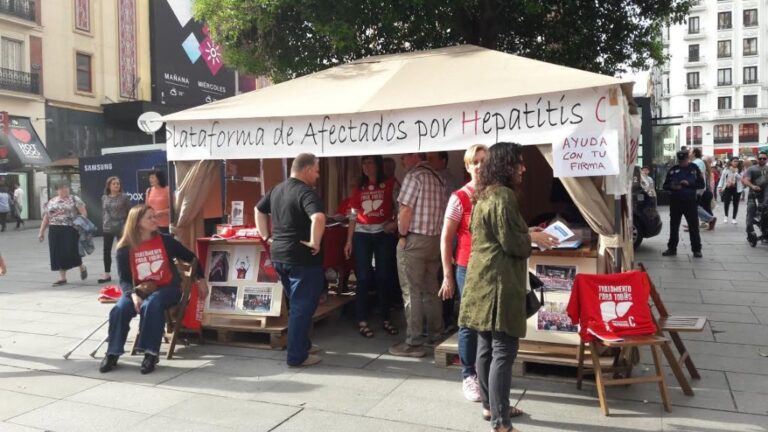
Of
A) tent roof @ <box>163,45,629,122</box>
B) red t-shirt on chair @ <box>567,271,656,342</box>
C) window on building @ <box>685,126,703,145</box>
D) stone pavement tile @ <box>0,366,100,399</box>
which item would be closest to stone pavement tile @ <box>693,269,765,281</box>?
tent roof @ <box>163,45,629,122</box>

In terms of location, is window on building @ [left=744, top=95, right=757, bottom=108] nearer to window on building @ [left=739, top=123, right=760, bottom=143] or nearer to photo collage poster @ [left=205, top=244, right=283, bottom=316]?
window on building @ [left=739, top=123, right=760, bottom=143]

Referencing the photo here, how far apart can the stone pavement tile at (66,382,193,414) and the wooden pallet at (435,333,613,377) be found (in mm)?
2036

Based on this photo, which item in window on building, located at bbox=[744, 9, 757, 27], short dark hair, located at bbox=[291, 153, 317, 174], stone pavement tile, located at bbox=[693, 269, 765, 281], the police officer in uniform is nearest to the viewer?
short dark hair, located at bbox=[291, 153, 317, 174]

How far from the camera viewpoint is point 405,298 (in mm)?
5570

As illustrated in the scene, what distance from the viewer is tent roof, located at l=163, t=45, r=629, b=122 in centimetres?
496

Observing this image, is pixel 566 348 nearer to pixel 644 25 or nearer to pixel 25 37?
pixel 644 25

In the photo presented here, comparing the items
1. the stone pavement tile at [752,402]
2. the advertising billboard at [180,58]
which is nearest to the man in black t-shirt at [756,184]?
the stone pavement tile at [752,402]

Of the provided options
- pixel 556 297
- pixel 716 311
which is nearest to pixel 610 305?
pixel 556 297

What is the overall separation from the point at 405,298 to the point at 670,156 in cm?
2444

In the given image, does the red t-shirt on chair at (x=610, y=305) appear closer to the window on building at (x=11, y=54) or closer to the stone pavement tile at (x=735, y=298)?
the stone pavement tile at (x=735, y=298)

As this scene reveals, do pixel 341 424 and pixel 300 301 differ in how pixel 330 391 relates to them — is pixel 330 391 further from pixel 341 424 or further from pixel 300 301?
pixel 300 301

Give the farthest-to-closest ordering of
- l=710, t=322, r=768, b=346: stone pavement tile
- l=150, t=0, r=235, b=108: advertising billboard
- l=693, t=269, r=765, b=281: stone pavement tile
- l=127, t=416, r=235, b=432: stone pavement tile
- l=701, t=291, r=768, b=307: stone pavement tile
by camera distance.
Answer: l=150, t=0, r=235, b=108: advertising billboard < l=693, t=269, r=765, b=281: stone pavement tile < l=701, t=291, r=768, b=307: stone pavement tile < l=710, t=322, r=768, b=346: stone pavement tile < l=127, t=416, r=235, b=432: stone pavement tile

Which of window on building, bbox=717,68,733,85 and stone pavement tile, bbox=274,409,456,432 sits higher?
window on building, bbox=717,68,733,85

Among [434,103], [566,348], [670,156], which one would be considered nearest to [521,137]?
[434,103]
